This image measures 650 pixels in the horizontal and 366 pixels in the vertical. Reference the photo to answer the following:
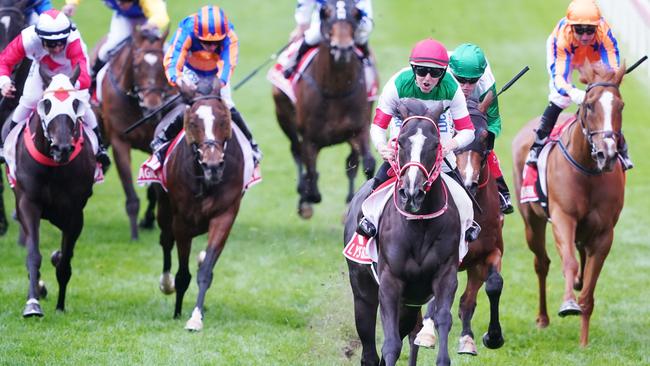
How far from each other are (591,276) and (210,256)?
9.87 feet

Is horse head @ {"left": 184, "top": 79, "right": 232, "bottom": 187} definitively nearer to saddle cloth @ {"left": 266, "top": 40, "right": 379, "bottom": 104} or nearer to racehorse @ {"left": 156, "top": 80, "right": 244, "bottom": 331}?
racehorse @ {"left": 156, "top": 80, "right": 244, "bottom": 331}

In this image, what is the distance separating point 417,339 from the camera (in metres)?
7.98

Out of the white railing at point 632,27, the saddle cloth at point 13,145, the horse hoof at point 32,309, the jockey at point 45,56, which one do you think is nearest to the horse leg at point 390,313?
the horse hoof at point 32,309

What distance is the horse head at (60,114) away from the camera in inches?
385

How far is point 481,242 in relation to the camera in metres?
8.90

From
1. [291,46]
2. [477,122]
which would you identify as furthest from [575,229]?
[291,46]

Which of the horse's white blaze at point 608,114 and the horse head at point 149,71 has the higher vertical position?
the horse's white blaze at point 608,114

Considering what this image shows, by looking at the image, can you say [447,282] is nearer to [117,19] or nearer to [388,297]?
[388,297]

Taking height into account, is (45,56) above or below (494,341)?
above

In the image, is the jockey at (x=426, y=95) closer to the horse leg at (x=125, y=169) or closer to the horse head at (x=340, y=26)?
the horse head at (x=340, y=26)

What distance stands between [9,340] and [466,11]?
2380cm

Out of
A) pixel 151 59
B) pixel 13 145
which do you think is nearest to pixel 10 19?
pixel 151 59

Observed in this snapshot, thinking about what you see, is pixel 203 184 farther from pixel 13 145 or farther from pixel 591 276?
pixel 591 276

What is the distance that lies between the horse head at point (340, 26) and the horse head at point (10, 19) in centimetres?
311
